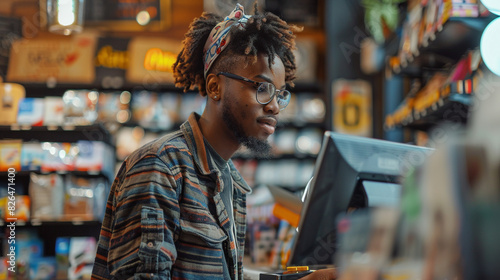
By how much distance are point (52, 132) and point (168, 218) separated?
3611mm

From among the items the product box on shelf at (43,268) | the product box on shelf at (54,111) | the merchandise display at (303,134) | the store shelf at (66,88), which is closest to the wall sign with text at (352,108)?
the merchandise display at (303,134)

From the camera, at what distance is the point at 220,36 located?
6.48 ft

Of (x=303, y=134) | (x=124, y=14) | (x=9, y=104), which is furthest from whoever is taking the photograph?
(x=124, y=14)

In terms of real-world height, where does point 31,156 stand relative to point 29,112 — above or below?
below

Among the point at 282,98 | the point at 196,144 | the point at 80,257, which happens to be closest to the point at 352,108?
the point at 80,257

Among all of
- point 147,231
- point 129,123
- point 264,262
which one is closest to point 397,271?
point 147,231

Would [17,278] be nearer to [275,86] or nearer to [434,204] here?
[275,86]

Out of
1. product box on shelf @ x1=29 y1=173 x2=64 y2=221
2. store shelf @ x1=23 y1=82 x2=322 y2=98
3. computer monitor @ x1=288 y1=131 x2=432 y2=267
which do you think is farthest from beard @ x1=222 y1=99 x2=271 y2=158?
store shelf @ x1=23 y1=82 x2=322 y2=98

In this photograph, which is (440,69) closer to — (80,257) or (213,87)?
(213,87)

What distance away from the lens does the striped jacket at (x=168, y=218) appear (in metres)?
1.54

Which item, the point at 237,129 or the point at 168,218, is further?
the point at 237,129

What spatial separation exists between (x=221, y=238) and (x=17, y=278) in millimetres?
3506

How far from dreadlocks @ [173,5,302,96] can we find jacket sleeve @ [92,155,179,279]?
47 cm

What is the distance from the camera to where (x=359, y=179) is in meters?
1.56
